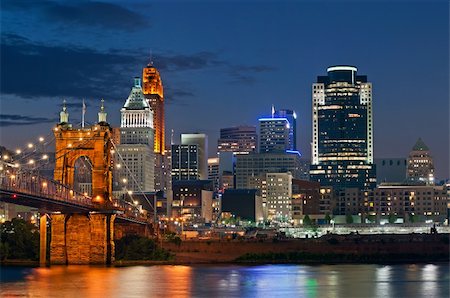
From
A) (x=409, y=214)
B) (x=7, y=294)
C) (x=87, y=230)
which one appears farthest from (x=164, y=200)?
(x=7, y=294)

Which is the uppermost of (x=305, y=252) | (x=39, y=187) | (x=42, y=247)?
(x=39, y=187)

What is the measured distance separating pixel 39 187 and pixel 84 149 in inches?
752

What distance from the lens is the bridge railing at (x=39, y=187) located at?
200 ft

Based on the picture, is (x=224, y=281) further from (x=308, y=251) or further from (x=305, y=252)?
(x=308, y=251)

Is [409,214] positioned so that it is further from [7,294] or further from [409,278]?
[7,294]

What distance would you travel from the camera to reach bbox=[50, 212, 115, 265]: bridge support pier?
80.4 m

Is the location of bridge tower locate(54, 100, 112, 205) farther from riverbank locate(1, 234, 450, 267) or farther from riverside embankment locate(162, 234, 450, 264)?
riverside embankment locate(162, 234, 450, 264)

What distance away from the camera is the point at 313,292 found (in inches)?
2295

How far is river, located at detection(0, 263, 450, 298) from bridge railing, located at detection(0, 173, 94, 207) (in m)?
5.37

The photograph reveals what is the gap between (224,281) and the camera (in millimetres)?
65750

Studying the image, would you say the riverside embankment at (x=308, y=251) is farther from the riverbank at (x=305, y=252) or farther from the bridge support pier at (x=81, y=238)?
the bridge support pier at (x=81, y=238)

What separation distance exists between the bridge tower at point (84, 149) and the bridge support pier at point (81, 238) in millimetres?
4686

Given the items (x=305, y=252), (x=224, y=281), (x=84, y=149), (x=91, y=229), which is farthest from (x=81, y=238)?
(x=305, y=252)

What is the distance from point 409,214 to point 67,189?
435 ft
